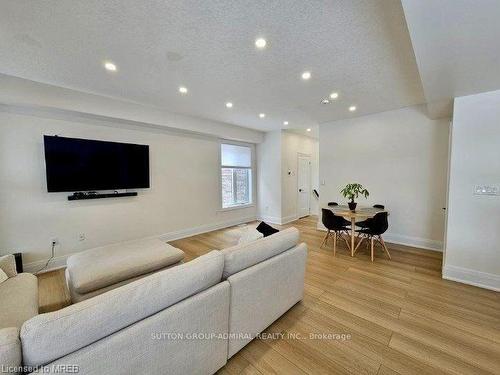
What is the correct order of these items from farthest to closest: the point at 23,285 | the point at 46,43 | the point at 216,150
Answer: the point at 216,150
the point at 46,43
the point at 23,285

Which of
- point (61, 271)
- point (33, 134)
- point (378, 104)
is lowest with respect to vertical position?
point (61, 271)

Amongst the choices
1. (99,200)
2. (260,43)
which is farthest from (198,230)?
(260,43)

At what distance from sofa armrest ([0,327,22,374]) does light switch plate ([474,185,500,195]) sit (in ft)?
13.8

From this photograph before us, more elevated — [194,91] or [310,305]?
[194,91]

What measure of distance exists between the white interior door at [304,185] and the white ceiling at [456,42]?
427 cm

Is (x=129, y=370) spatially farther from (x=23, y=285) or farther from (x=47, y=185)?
(x=47, y=185)

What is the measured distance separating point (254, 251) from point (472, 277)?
301 cm

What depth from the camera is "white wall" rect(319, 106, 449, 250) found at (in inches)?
151

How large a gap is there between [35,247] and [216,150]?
3744mm

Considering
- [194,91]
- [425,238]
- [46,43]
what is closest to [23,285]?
[46,43]

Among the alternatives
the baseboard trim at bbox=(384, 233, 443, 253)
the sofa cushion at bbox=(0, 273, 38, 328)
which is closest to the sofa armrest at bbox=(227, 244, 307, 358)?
the sofa cushion at bbox=(0, 273, 38, 328)

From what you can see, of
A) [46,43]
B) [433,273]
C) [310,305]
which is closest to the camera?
[46,43]

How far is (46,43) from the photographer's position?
80.4 inches

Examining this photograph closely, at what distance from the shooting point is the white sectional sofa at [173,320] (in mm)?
913
